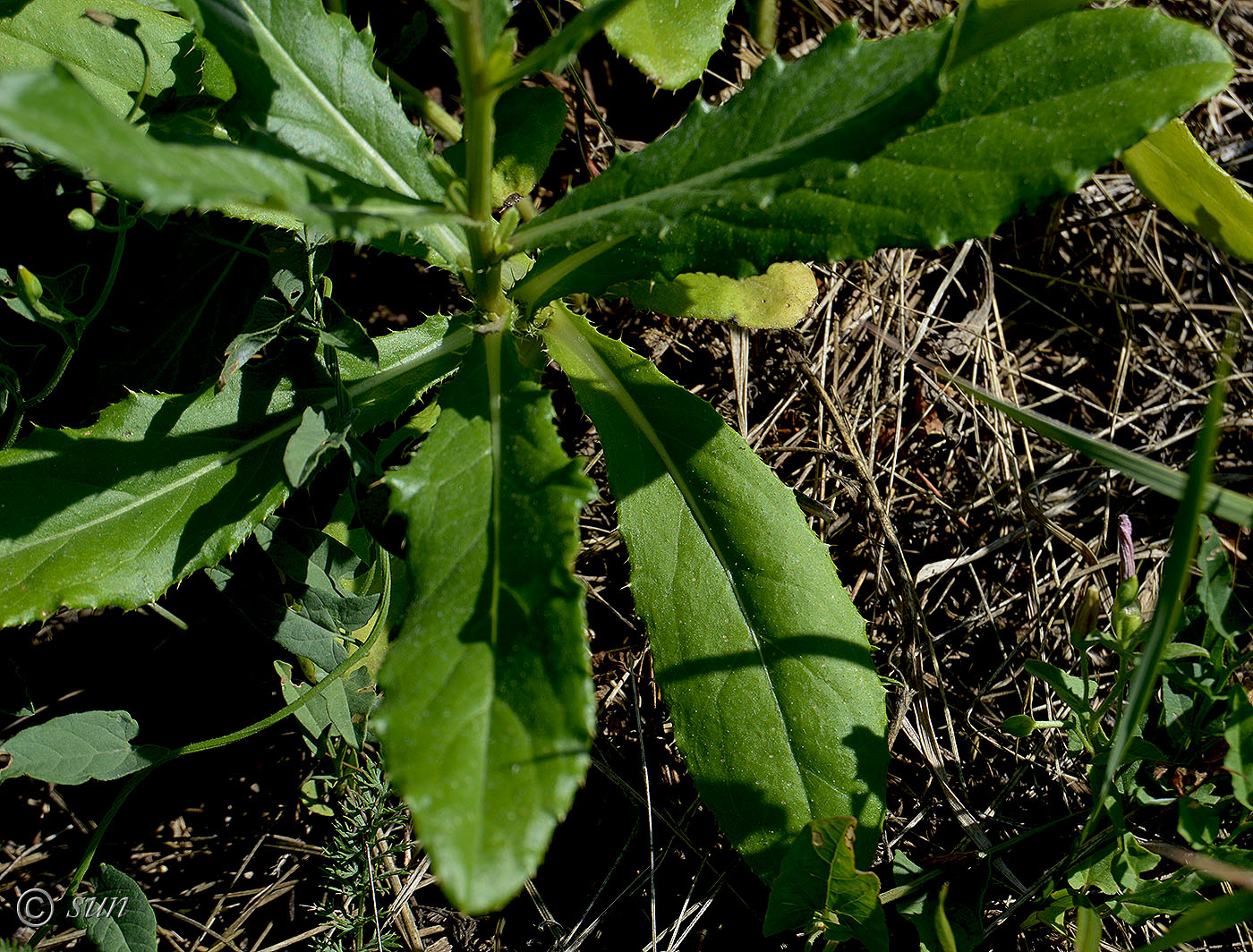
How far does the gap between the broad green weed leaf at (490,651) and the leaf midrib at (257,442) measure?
27 cm

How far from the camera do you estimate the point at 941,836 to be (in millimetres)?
2131

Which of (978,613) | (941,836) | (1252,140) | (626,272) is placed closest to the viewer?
(626,272)

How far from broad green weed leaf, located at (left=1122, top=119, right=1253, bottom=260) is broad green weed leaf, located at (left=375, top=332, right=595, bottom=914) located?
5.26ft

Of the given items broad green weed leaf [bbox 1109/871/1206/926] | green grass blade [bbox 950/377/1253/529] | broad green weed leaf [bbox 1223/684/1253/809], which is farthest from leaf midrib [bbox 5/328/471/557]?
broad green weed leaf [bbox 1109/871/1206/926]

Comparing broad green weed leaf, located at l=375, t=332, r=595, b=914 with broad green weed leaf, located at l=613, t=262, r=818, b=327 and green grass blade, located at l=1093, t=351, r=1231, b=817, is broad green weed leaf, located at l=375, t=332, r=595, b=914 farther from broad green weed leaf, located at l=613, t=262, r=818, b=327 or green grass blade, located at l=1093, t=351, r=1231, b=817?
green grass blade, located at l=1093, t=351, r=1231, b=817

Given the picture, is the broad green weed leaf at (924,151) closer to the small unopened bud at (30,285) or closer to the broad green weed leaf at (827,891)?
the small unopened bud at (30,285)

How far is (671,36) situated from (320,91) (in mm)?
924

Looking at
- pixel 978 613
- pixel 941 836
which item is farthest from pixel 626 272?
pixel 941 836

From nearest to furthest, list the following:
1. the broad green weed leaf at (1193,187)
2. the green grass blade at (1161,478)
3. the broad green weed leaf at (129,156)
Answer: the broad green weed leaf at (129,156) → the green grass blade at (1161,478) → the broad green weed leaf at (1193,187)

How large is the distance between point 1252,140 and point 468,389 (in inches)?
106

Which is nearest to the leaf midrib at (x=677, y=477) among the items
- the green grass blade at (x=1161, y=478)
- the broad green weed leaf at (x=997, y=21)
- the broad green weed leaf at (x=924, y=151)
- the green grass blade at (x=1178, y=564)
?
the broad green weed leaf at (x=924, y=151)

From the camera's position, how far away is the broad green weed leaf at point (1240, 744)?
5.41 feet

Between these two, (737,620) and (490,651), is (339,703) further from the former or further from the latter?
(737,620)

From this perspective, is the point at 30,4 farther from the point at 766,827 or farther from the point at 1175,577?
the point at 1175,577
